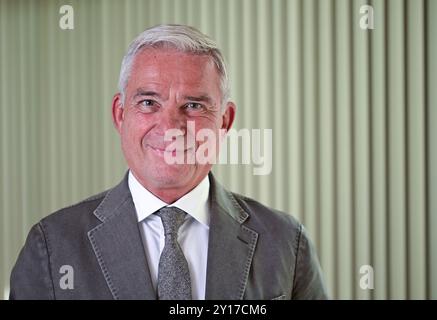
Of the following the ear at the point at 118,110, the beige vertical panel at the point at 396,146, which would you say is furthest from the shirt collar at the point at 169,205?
the beige vertical panel at the point at 396,146

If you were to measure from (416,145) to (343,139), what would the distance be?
7.1 inches

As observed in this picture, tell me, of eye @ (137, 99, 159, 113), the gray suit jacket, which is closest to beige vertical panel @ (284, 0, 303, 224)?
the gray suit jacket

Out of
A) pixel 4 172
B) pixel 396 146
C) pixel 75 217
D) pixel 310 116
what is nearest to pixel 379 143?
pixel 396 146

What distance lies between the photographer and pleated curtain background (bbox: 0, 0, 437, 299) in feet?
4.05

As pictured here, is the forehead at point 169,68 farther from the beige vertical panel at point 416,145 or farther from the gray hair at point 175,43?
the beige vertical panel at point 416,145

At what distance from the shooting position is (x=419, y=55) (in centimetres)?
123

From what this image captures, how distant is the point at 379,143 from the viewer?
1.24m

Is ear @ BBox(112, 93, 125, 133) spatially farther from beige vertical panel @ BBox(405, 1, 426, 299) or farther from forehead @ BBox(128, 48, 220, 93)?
beige vertical panel @ BBox(405, 1, 426, 299)

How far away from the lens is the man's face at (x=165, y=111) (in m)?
0.98

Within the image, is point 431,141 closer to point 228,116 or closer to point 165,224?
point 228,116

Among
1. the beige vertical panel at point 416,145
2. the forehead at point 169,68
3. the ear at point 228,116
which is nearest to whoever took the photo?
the forehead at point 169,68

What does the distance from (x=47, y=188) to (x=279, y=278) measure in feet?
2.06

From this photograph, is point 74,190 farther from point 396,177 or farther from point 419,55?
point 419,55
